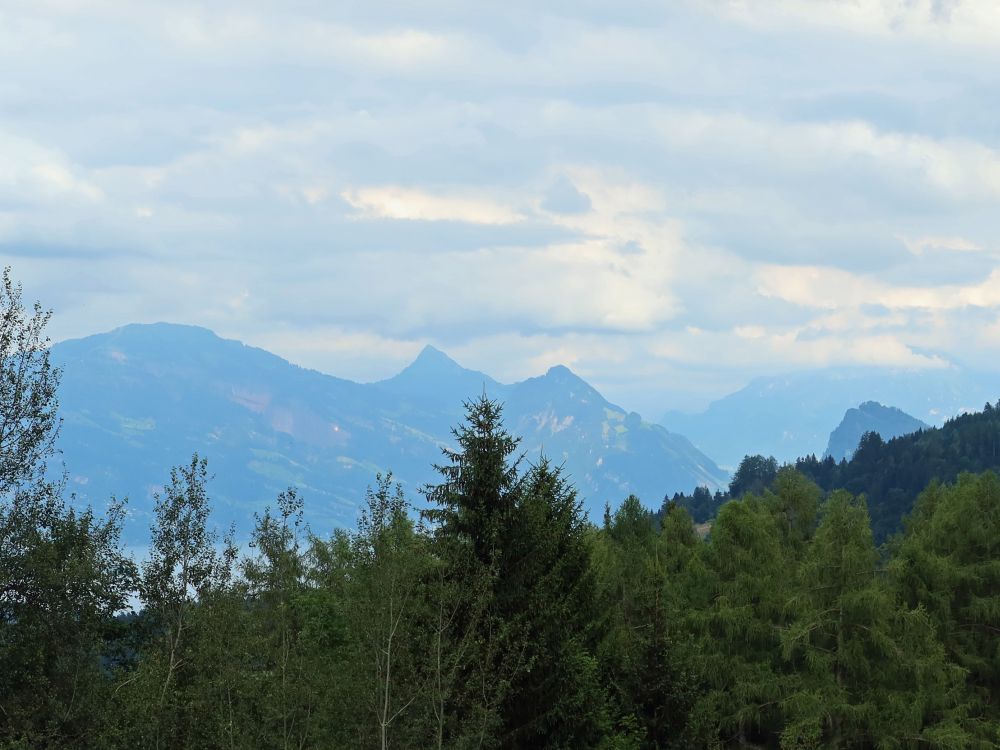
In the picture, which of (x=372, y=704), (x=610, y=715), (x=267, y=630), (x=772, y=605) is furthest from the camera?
(x=772, y=605)

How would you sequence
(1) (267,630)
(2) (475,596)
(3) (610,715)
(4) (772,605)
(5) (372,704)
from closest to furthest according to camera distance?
(5) (372,704) < (2) (475,596) < (1) (267,630) < (3) (610,715) < (4) (772,605)

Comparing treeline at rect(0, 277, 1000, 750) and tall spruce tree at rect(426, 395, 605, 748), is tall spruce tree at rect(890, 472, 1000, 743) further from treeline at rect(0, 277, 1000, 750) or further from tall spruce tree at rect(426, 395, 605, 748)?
tall spruce tree at rect(426, 395, 605, 748)

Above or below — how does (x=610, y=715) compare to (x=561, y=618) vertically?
below

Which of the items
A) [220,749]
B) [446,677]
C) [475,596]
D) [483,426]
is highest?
[483,426]

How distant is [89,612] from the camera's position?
3716 centimetres

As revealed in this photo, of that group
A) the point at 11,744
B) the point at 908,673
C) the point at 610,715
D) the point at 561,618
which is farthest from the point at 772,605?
the point at 11,744

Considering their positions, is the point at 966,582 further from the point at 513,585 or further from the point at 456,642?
the point at 456,642

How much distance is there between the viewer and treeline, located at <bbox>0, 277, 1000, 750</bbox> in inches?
1332

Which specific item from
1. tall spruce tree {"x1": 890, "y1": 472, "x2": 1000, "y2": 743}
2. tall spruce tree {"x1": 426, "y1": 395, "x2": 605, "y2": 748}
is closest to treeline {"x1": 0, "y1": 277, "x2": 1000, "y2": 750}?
tall spruce tree {"x1": 426, "y1": 395, "x2": 605, "y2": 748}

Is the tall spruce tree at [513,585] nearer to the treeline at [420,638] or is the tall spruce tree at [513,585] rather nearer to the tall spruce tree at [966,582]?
the treeline at [420,638]

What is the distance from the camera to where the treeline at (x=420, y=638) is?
3384cm

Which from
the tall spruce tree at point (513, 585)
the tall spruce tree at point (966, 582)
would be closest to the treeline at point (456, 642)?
the tall spruce tree at point (513, 585)

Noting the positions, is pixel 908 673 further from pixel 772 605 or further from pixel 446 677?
pixel 446 677

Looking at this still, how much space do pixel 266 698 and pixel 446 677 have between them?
5158 mm
